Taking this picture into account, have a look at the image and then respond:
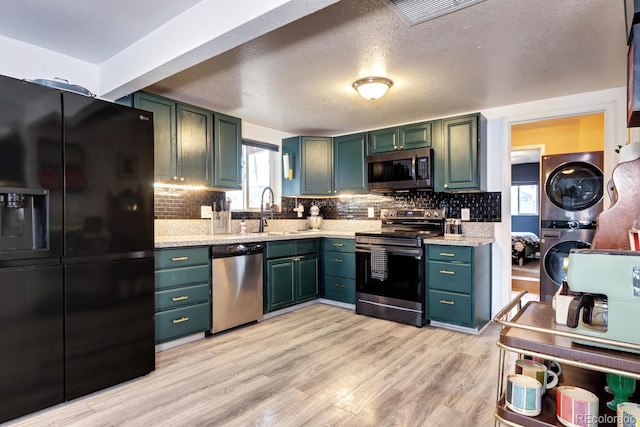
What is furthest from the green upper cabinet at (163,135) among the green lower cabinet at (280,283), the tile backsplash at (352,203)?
the green lower cabinet at (280,283)

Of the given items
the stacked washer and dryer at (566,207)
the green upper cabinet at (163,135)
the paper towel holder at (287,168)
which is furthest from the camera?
the paper towel holder at (287,168)

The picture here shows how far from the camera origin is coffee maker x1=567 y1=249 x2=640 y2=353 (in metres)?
0.86

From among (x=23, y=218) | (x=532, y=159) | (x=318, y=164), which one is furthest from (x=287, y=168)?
(x=532, y=159)

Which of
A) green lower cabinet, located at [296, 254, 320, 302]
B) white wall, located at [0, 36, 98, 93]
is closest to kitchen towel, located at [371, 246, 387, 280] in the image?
green lower cabinet, located at [296, 254, 320, 302]

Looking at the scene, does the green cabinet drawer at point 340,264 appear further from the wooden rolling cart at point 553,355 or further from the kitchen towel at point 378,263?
the wooden rolling cart at point 553,355

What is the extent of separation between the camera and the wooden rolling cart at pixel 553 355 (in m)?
0.88

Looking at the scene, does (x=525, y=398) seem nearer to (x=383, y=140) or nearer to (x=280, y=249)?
(x=280, y=249)

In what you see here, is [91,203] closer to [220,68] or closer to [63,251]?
[63,251]

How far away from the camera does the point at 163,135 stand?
9.96ft

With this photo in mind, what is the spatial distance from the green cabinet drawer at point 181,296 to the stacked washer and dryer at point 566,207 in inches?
149

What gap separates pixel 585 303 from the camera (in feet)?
3.16

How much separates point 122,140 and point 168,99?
3.31 ft

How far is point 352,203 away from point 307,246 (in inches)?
41.5

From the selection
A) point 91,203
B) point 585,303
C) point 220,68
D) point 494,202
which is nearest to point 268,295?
point 91,203
